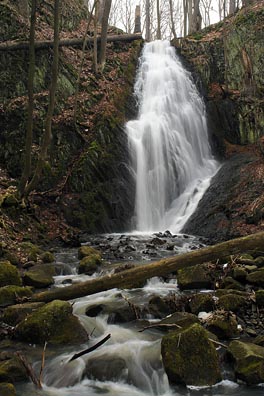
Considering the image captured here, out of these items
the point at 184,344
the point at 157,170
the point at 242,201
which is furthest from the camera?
the point at 157,170

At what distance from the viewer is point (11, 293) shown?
21.4 feet

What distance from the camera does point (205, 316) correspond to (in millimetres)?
5883

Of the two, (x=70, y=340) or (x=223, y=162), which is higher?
(x=223, y=162)

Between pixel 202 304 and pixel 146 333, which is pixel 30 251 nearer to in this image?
pixel 146 333

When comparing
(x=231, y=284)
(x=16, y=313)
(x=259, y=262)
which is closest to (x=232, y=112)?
(x=259, y=262)

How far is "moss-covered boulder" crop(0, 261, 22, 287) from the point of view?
712 centimetres

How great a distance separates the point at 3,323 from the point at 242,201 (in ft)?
30.2

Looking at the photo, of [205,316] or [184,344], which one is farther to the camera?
[205,316]

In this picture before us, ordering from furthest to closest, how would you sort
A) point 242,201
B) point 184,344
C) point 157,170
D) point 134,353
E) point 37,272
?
point 157,170 → point 242,201 → point 37,272 → point 134,353 → point 184,344

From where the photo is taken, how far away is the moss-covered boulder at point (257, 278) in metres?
6.95

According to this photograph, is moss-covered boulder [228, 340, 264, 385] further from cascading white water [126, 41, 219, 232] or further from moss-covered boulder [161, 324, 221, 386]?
cascading white water [126, 41, 219, 232]

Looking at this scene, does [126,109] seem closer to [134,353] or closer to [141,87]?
[141,87]

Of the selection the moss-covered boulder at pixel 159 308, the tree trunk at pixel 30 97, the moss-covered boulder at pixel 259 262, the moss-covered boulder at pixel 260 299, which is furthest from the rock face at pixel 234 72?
the moss-covered boulder at pixel 159 308

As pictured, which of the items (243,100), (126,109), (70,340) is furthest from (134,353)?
(243,100)
